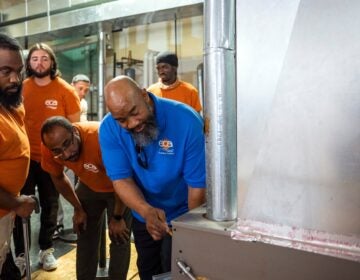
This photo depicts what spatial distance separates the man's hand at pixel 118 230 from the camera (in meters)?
1.59

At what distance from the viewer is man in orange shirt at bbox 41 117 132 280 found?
152cm

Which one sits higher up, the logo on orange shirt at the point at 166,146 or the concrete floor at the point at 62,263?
the logo on orange shirt at the point at 166,146

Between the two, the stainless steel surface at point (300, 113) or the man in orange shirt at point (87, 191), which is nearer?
the stainless steel surface at point (300, 113)

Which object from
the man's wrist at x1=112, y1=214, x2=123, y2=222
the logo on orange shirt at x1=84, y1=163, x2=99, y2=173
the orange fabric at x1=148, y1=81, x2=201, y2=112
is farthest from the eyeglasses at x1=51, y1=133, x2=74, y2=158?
the orange fabric at x1=148, y1=81, x2=201, y2=112

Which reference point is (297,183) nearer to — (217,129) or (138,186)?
(217,129)

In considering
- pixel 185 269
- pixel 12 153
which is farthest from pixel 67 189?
pixel 185 269

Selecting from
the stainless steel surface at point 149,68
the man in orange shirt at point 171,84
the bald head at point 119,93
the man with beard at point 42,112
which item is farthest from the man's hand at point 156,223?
the stainless steel surface at point 149,68

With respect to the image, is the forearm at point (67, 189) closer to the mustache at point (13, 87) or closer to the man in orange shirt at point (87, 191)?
the man in orange shirt at point (87, 191)

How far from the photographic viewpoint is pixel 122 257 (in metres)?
1.71

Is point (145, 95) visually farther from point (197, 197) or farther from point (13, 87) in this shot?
point (13, 87)

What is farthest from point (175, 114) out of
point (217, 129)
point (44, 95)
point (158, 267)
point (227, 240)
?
point (44, 95)

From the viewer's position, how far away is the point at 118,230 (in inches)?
62.7

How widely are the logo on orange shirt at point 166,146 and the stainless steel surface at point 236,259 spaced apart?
36cm

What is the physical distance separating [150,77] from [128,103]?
3068 mm
